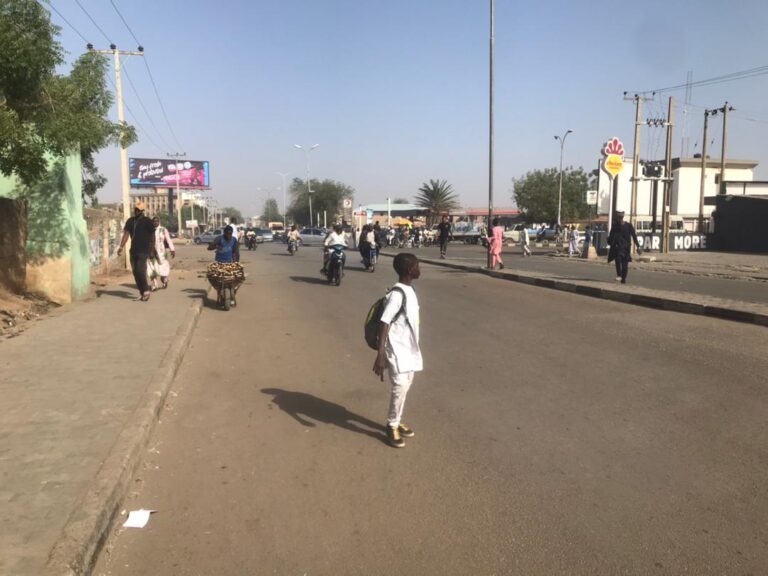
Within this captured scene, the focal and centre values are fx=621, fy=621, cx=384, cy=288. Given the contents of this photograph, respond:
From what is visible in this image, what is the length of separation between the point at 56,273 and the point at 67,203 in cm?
129

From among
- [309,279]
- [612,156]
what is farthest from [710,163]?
[309,279]

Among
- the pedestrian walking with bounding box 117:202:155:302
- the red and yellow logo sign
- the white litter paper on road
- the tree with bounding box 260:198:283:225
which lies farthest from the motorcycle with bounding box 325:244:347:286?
the tree with bounding box 260:198:283:225

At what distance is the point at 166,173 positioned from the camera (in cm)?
8938

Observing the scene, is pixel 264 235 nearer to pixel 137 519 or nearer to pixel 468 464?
pixel 468 464

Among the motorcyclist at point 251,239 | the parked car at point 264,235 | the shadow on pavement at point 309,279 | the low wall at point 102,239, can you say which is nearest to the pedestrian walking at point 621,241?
the shadow on pavement at point 309,279

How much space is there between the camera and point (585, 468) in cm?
426

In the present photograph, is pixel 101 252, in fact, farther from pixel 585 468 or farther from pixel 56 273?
pixel 585 468

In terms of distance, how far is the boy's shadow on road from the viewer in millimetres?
5160

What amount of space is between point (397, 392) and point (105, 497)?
6.86 ft

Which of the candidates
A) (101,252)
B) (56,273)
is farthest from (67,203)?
(101,252)

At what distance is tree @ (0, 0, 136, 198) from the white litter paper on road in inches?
231

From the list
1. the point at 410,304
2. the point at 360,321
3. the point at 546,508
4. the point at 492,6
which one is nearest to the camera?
the point at 546,508

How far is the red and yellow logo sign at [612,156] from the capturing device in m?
24.9

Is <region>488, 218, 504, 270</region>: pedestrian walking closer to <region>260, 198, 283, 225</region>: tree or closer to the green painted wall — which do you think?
the green painted wall
